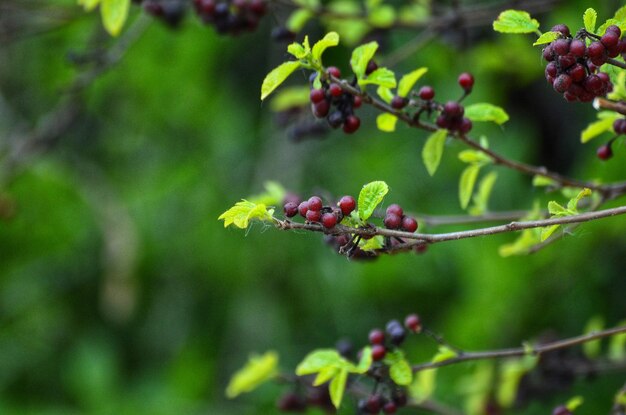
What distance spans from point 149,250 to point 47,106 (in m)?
1.01

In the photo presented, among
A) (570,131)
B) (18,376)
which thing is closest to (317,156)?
(570,131)

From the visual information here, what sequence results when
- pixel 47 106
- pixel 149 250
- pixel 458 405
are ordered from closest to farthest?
pixel 458 405, pixel 149 250, pixel 47 106

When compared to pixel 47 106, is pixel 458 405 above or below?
below

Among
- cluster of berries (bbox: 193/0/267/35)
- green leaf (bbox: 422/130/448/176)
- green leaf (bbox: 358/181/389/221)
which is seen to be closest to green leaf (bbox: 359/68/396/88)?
green leaf (bbox: 422/130/448/176)

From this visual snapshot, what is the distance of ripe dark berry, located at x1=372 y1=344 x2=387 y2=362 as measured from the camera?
4.87ft

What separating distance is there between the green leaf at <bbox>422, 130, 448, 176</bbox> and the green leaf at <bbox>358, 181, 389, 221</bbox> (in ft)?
0.98

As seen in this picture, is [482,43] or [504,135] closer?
[482,43]

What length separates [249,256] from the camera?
373cm

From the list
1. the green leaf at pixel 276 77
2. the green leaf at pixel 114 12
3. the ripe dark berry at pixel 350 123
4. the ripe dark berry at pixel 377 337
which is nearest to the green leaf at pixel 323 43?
the green leaf at pixel 276 77

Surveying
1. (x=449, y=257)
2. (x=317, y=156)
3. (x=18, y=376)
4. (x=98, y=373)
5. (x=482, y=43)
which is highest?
(x=482, y=43)

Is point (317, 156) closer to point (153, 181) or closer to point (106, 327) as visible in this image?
point (153, 181)

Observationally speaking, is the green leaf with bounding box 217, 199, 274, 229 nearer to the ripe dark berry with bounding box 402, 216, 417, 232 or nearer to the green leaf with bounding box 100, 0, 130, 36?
the ripe dark berry with bounding box 402, 216, 417, 232

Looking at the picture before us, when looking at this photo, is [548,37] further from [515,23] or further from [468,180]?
[468,180]

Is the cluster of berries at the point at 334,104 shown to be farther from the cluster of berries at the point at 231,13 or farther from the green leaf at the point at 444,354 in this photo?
the cluster of berries at the point at 231,13
